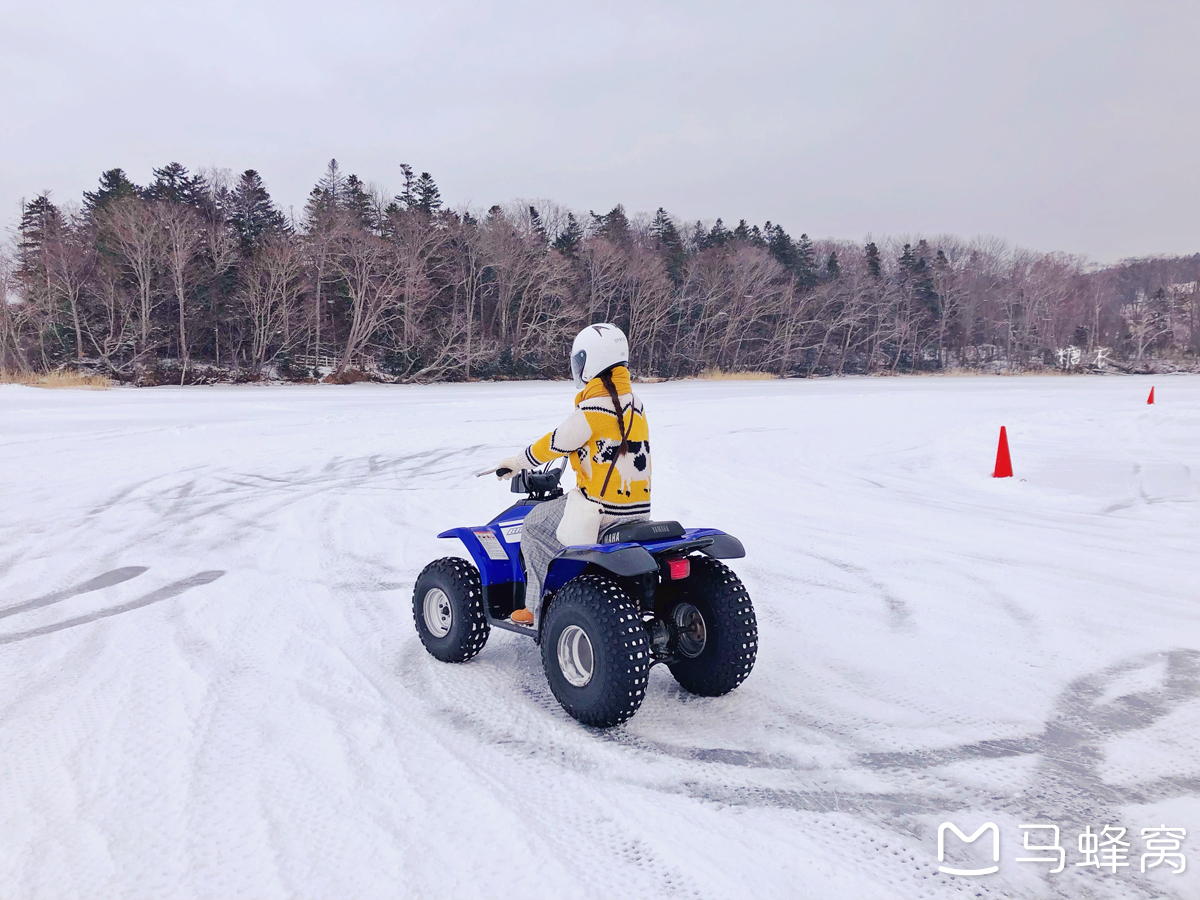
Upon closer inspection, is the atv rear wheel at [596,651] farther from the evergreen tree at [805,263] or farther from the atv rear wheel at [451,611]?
the evergreen tree at [805,263]

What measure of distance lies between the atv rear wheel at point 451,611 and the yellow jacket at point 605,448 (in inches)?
35.2

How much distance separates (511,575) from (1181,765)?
314cm

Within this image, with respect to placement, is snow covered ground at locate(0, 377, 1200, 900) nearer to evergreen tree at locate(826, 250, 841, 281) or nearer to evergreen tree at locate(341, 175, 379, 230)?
evergreen tree at locate(341, 175, 379, 230)

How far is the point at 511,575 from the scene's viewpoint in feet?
13.1

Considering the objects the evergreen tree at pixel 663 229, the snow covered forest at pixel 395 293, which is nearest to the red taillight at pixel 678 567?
the snow covered forest at pixel 395 293

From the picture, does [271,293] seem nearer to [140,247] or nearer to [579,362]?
[140,247]

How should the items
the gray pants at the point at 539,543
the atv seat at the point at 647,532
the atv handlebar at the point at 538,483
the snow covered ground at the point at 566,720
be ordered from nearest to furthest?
1. the snow covered ground at the point at 566,720
2. the atv seat at the point at 647,532
3. the gray pants at the point at 539,543
4. the atv handlebar at the point at 538,483

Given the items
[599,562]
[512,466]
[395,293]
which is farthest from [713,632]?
[395,293]

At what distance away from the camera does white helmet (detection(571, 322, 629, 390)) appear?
3.49 meters

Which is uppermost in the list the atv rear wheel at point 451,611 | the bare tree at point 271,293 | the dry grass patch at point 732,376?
the bare tree at point 271,293

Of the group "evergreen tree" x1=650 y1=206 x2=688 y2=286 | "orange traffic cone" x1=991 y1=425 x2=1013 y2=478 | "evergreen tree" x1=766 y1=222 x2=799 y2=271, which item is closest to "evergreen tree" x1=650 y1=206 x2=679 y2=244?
"evergreen tree" x1=650 y1=206 x2=688 y2=286

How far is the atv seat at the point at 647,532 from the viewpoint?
131 inches

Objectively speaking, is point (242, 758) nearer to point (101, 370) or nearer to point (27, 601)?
point (27, 601)

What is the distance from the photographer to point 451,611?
403 cm
